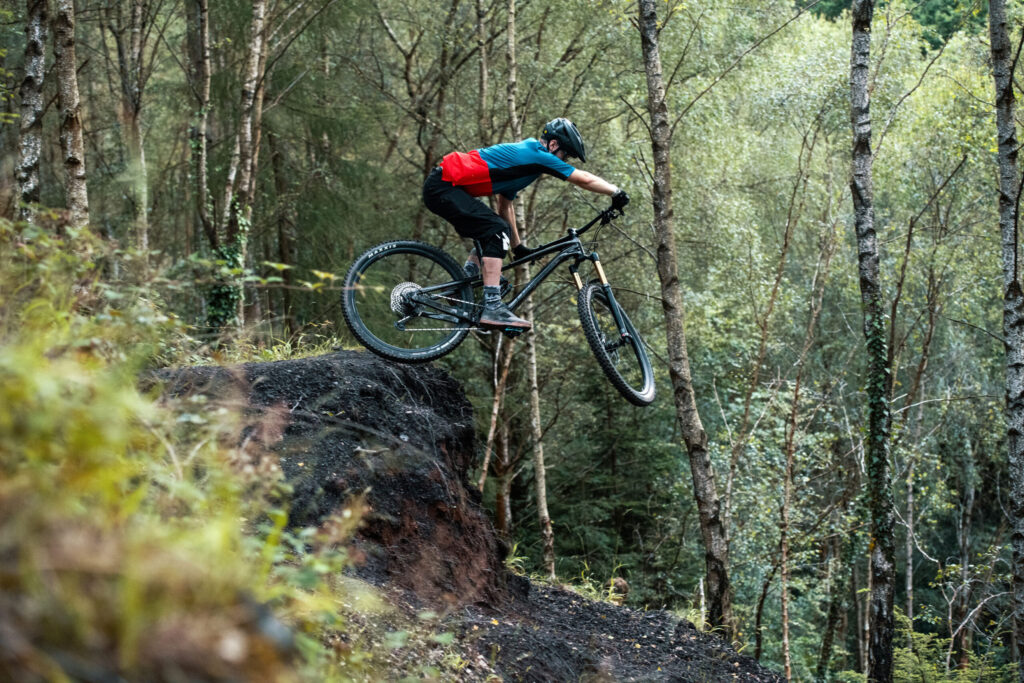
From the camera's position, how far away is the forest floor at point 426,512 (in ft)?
18.5

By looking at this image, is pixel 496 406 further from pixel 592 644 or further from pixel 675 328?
pixel 592 644

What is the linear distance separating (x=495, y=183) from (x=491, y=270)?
640 mm

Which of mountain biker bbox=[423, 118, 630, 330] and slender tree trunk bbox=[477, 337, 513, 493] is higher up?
mountain biker bbox=[423, 118, 630, 330]

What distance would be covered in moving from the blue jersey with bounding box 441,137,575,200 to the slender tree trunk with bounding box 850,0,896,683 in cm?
518

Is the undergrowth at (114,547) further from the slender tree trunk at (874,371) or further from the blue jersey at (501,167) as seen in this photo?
the slender tree trunk at (874,371)

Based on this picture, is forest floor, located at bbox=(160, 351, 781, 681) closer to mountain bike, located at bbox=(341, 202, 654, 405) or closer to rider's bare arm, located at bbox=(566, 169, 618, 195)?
mountain bike, located at bbox=(341, 202, 654, 405)

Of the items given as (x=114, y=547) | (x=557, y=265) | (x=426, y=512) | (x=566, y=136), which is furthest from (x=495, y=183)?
(x=114, y=547)

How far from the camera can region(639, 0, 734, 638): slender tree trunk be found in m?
9.11

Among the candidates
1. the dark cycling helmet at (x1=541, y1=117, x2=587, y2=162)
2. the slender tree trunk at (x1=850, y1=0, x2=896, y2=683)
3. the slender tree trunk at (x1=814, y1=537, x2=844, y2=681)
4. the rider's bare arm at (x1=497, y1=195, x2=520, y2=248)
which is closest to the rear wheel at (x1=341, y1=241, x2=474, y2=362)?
the rider's bare arm at (x1=497, y1=195, x2=520, y2=248)

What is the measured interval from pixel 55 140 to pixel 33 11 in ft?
40.1

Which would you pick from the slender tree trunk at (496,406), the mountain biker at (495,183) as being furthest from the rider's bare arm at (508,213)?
the slender tree trunk at (496,406)

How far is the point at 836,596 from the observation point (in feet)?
68.9

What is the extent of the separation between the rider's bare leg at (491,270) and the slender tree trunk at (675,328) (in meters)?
3.29

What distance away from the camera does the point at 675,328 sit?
30.3 ft
